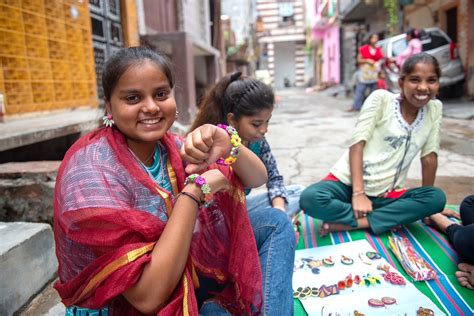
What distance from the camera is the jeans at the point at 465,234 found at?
6.00 feet

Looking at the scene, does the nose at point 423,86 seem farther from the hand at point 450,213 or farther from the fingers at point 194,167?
the fingers at point 194,167

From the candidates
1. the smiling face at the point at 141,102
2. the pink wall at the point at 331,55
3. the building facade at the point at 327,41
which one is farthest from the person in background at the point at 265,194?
the pink wall at the point at 331,55

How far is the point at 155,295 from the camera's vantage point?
3.17 ft

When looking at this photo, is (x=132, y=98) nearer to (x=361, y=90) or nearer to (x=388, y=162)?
(x=388, y=162)

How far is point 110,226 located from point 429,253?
178 cm

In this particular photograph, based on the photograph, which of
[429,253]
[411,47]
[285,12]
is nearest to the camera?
[429,253]

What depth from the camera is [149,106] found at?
1.14 m

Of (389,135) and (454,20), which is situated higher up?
(454,20)

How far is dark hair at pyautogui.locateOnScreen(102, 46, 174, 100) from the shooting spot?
1117 millimetres

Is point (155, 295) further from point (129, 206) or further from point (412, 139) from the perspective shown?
point (412, 139)

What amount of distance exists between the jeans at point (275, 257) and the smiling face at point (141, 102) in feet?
1.80

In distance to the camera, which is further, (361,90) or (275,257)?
(361,90)

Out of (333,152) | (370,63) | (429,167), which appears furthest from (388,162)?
(370,63)

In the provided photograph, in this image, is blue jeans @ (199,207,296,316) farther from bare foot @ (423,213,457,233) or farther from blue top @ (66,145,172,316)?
bare foot @ (423,213,457,233)
